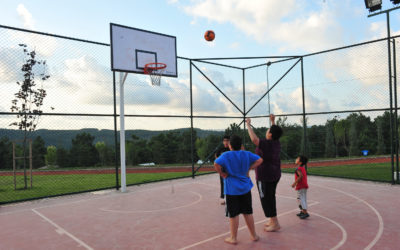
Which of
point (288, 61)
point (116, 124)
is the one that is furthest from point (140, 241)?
point (288, 61)

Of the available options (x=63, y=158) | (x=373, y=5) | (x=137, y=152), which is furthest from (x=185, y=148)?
(x=373, y=5)

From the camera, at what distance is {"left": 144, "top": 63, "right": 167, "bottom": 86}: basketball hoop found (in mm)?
9078

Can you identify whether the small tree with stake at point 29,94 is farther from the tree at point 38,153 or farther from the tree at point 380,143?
the tree at point 380,143

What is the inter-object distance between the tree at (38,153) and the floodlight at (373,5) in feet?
77.6

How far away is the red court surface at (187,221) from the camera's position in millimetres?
4473

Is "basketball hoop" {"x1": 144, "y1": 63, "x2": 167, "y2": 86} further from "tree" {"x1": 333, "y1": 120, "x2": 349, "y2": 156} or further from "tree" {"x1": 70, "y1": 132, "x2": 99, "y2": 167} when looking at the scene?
"tree" {"x1": 333, "y1": 120, "x2": 349, "y2": 156}

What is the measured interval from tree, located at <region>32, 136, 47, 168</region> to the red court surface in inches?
715

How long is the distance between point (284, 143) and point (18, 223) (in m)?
20.7

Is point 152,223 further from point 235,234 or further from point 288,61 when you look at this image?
point 288,61

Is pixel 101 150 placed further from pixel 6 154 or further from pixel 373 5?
pixel 373 5

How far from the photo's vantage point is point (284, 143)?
23484mm

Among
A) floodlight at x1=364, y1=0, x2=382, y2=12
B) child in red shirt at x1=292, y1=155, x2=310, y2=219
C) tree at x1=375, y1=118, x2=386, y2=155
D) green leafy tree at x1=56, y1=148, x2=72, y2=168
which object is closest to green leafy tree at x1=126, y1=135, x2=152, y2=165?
green leafy tree at x1=56, y1=148, x2=72, y2=168

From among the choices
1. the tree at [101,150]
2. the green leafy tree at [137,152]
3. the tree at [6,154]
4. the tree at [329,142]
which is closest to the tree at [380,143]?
→ the tree at [329,142]

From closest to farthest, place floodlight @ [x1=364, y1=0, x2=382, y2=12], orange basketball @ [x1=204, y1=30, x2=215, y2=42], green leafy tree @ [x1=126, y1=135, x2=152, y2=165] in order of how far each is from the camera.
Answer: floodlight @ [x1=364, y1=0, x2=382, y2=12] < orange basketball @ [x1=204, y1=30, x2=215, y2=42] < green leafy tree @ [x1=126, y1=135, x2=152, y2=165]
